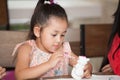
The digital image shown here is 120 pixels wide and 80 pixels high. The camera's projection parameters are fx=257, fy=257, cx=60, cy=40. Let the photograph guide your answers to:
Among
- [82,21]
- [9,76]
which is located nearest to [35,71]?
[9,76]

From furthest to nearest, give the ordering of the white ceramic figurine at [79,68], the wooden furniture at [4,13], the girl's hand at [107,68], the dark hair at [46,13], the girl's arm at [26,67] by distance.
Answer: the wooden furniture at [4,13] < the girl's hand at [107,68] < the dark hair at [46,13] < the girl's arm at [26,67] < the white ceramic figurine at [79,68]

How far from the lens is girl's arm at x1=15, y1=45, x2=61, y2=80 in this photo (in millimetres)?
1117

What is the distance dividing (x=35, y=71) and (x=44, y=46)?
0.72ft

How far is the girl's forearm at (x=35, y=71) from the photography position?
3.70 ft

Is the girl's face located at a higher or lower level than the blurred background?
higher

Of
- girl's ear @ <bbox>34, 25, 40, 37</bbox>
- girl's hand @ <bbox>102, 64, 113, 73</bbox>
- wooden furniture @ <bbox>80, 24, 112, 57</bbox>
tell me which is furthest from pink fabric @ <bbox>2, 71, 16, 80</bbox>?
wooden furniture @ <bbox>80, 24, 112, 57</bbox>

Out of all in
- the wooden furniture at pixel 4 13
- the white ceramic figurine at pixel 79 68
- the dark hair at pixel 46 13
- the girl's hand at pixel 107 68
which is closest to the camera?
the white ceramic figurine at pixel 79 68

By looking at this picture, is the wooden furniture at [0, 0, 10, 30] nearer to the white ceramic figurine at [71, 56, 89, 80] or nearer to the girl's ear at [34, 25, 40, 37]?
the girl's ear at [34, 25, 40, 37]

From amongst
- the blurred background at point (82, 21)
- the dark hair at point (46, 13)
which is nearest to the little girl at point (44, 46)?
the dark hair at point (46, 13)

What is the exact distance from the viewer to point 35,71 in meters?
1.14

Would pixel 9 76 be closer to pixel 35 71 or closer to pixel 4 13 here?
pixel 35 71

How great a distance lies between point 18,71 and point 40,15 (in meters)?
0.31

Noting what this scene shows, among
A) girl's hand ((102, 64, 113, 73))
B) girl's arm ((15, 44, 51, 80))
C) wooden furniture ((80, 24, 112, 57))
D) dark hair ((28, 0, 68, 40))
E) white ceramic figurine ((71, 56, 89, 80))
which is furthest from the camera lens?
wooden furniture ((80, 24, 112, 57))

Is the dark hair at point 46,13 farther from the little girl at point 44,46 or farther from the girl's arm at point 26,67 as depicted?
the girl's arm at point 26,67
